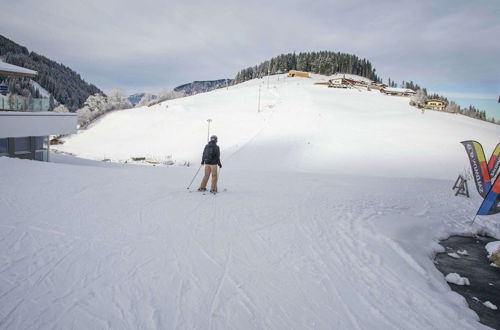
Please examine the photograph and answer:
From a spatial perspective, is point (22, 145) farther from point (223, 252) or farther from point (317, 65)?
point (317, 65)

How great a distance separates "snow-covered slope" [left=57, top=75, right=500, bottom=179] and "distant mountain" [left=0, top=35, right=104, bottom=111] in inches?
3210

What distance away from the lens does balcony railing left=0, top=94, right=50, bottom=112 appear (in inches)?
587

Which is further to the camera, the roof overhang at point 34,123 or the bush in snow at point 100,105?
the bush in snow at point 100,105

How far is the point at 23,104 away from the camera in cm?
1571

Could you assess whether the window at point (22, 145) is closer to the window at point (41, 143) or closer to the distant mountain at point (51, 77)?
the window at point (41, 143)

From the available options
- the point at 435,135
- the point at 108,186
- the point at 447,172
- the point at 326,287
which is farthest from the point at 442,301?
the point at 435,135

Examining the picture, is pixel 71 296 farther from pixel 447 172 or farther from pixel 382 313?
pixel 447 172

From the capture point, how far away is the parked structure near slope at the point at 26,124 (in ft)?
49.0

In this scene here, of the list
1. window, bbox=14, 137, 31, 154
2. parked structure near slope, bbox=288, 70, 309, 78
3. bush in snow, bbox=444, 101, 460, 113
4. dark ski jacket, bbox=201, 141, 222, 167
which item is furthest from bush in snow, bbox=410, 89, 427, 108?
window, bbox=14, 137, 31, 154

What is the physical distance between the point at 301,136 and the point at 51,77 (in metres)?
148

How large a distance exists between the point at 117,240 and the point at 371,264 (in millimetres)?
4787

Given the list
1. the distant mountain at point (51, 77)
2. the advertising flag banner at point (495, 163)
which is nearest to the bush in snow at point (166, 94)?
the distant mountain at point (51, 77)

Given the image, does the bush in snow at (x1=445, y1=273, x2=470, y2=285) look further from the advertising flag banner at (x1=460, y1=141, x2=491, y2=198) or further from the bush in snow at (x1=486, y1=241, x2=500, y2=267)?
the advertising flag banner at (x1=460, y1=141, x2=491, y2=198)

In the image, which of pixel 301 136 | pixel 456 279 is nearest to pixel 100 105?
pixel 301 136
